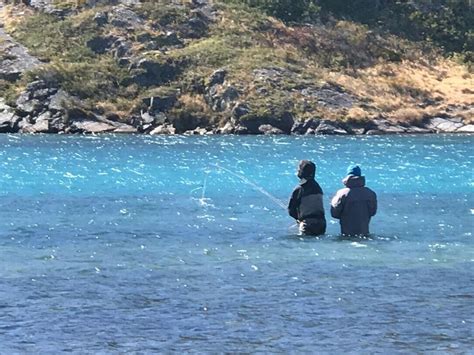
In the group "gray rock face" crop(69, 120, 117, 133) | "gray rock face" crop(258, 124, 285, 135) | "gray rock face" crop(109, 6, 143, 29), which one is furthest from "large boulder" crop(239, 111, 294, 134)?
"gray rock face" crop(109, 6, 143, 29)

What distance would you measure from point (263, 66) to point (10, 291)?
2551 inches

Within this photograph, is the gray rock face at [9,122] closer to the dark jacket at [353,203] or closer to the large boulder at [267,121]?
the large boulder at [267,121]

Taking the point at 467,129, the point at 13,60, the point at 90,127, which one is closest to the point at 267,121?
the point at 90,127

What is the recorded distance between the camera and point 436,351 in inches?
569

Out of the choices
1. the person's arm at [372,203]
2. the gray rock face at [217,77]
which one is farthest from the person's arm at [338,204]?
the gray rock face at [217,77]

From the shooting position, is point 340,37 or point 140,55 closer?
point 140,55

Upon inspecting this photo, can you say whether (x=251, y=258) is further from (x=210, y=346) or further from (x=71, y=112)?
(x=71, y=112)

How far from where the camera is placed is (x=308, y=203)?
79.4ft

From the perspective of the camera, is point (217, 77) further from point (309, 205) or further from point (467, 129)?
point (309, 205)

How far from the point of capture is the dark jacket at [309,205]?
24047 mm

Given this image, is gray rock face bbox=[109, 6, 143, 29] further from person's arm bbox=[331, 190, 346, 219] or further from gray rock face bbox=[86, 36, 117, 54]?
person's arm bbox=[331, 190, 346, 219]

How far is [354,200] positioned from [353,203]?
16 centimetres

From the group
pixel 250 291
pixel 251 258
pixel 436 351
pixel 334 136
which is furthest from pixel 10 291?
pixel 334 136

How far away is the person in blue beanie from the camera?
23.8 m
